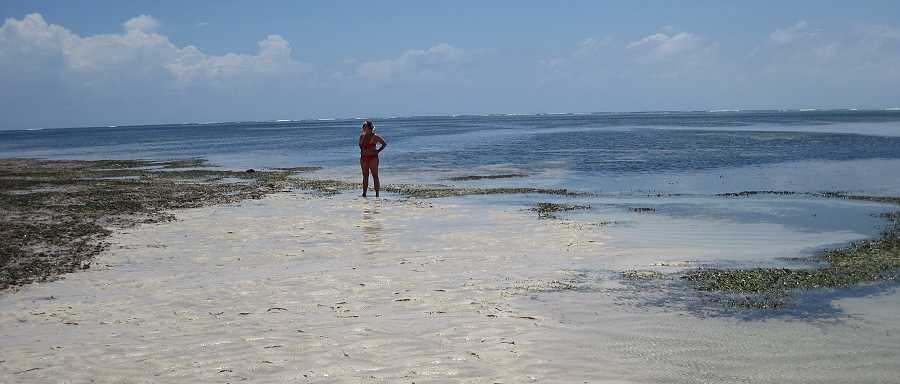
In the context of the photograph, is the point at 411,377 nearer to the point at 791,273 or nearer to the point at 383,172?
the point at 791,273

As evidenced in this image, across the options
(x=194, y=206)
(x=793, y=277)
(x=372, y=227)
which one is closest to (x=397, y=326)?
(x=793, y=277)

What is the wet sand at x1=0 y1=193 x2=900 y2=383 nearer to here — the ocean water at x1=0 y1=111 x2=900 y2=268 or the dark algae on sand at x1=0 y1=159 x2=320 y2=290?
the dark algae on sand at x1=0 y1=159 x2=320 y2=290

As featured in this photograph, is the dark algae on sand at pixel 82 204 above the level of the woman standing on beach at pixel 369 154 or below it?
below

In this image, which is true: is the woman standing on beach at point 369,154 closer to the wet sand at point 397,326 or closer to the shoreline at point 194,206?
the shoreline at point 194,206

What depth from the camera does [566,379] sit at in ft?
19.4

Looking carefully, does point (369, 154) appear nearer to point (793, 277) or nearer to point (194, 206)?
point (194, 206)

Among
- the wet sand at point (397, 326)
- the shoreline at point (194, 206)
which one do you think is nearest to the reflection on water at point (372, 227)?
the wet sand at point (397, 326)

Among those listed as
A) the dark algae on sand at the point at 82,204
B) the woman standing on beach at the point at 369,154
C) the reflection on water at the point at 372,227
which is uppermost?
the woman standing on beach at the point at 369,154

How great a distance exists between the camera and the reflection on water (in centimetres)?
1248

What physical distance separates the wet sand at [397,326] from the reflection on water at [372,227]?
0.31 meters

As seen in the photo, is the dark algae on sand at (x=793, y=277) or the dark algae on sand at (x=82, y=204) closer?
the dark algae on sand at (x=793, y=277)

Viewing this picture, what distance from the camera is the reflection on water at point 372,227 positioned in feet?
41.0

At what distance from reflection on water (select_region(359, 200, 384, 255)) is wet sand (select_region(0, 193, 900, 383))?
1.02 feet

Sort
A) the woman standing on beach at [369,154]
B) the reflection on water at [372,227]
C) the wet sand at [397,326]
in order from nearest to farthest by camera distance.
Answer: the wet sand at [397,326], the reflection on water at [372,227], the woman standing on beach at [369,154]
